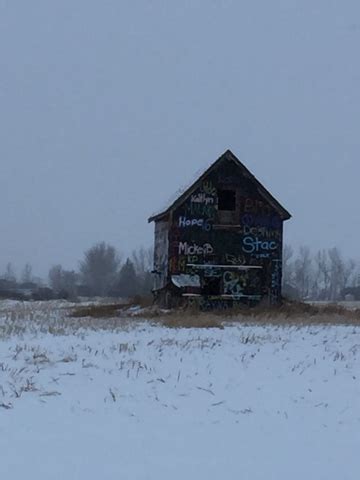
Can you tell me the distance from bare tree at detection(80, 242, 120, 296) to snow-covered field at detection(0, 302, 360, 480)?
10326 centimetres

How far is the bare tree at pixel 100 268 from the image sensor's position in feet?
392

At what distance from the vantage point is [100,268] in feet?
405

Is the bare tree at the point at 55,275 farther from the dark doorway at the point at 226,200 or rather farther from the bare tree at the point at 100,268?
the dark doorway at the point at 226,200

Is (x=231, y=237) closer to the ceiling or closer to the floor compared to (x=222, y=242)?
closer to the ceiling

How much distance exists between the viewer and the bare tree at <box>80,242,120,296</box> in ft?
392

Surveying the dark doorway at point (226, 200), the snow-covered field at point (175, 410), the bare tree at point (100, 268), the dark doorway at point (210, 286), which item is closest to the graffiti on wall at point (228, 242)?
the dark doorway at point (210, 286)

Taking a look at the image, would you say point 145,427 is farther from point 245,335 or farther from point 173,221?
point 173,221

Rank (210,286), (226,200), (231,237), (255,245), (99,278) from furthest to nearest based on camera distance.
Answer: (99,278), (226,200), (255,245), (210,286), (231,237)

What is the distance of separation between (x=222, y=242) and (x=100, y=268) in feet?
305

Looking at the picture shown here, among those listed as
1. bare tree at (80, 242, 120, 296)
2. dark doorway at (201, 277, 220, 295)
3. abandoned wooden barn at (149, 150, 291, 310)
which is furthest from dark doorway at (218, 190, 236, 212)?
bare tree at (80, 242, 120, 296)

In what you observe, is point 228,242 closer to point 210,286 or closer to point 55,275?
point 210,286

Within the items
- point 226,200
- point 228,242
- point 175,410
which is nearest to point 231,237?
point 228,242

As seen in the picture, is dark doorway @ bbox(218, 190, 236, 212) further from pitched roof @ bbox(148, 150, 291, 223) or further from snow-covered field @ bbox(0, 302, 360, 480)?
snow-covered field @ bbox(0, 302, 360, 480)

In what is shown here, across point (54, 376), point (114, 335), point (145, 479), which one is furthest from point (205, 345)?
point (145, 479)
